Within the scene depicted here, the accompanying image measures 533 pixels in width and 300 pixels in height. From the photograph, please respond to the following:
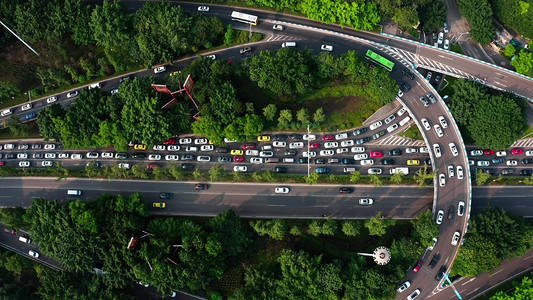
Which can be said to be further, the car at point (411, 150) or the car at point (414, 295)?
the car at point (411, 150)

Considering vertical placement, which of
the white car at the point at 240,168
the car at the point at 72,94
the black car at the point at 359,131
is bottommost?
the white car at the point at 240,168

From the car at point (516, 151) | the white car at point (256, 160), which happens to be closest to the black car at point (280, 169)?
the white car at point (256, 160)

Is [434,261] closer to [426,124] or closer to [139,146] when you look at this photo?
[426,124]

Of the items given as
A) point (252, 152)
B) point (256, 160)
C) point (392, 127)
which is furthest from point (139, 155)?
point (392, 127)

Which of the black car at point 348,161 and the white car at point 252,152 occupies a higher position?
the white car at point 252,152

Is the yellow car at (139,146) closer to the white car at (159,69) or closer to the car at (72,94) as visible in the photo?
the white car at (159,69)

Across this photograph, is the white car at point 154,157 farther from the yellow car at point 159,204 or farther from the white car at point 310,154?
the white car at point 310,154

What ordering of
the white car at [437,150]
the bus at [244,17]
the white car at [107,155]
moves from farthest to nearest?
the bus at [244,17]
the white car at [107,155]
the white car at [437,150]

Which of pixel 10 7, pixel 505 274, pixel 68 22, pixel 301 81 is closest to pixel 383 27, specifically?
pixel 301 81

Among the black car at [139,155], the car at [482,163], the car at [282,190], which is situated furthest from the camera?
the black car at [139,155]

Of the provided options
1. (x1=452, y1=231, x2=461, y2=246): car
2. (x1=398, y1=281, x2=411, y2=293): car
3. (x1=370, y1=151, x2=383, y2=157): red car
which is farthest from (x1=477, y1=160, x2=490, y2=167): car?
(x1=398, y1=281, x2=411, y2=293): car

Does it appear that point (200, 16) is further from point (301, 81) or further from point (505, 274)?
point (505, 274)
